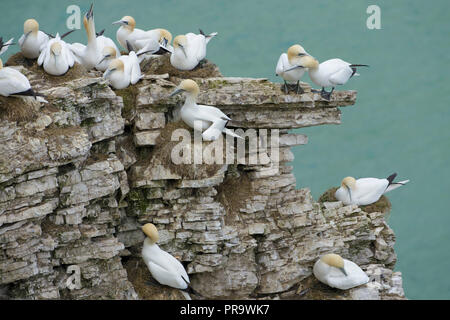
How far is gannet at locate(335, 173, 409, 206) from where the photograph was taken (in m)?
14.6

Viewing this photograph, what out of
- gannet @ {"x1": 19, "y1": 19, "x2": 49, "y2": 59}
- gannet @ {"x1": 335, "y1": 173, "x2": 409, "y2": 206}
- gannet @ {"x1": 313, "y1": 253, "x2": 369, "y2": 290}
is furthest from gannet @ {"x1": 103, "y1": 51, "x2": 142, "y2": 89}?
gannet @ {"x1": 335, "y1": 173, "x2": 409, "y2": 206}

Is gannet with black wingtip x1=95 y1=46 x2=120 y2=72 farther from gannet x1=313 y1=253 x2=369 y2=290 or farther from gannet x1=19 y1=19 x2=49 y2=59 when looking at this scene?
gannet x1=313 y1=253 x2=369 y2=290

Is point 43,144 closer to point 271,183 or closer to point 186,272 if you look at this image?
point 186,272

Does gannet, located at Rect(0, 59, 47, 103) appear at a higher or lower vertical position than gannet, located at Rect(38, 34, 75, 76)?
lower

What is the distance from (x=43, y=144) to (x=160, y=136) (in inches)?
94.6

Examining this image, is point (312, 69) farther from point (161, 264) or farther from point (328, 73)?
point (161, 264)

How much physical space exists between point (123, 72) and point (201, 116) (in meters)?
1.47

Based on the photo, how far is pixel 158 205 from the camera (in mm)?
12180

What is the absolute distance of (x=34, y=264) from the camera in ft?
34.1

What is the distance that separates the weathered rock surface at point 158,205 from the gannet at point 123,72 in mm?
157

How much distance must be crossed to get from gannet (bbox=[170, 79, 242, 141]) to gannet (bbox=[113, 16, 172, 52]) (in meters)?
2.09

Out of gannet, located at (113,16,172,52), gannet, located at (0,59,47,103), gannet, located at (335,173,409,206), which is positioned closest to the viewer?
gannet, located at (0,59,47,103)

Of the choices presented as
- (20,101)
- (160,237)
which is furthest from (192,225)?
(20,101)

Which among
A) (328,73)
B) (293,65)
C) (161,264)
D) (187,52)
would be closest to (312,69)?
(328,73)
